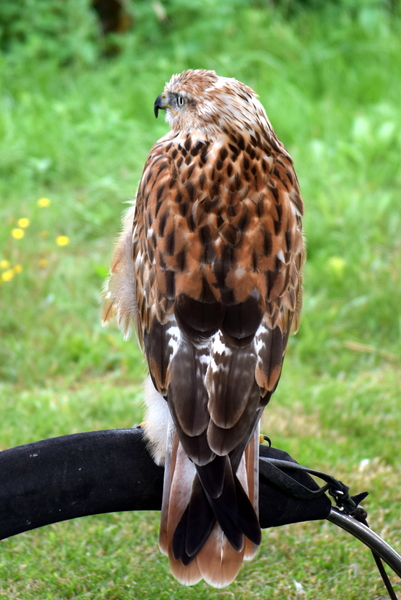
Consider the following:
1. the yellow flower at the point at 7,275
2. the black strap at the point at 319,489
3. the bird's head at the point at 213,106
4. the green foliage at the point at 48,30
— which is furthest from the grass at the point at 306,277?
the bird's head at the point at 213,106

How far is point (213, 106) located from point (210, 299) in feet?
2.18

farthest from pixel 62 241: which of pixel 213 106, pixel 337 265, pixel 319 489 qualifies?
pixel 319 489

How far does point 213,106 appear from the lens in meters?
2.63

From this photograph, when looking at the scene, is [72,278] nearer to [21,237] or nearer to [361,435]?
[21,237]

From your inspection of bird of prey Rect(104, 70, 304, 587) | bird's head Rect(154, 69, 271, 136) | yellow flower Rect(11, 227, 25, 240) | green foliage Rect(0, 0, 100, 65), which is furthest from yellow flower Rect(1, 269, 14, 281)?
green foliage Rect(0, 0, 100, 65)

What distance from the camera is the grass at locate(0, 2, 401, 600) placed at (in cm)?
329

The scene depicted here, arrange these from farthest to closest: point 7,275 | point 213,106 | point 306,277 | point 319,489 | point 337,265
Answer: point 306,277 → point 337,265 → point 7,275 → point 213,106 → point 319,489

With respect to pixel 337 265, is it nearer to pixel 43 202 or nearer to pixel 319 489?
pixel 43 202

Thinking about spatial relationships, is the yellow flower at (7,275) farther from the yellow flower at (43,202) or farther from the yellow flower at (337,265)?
the yellow flower at (337,265)

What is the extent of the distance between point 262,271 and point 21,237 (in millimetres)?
3277

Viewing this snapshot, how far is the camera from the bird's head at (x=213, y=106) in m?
2.64

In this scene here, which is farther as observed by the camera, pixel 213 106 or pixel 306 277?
pixel 306 277

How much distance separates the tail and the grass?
1024 mm

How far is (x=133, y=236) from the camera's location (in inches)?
108
